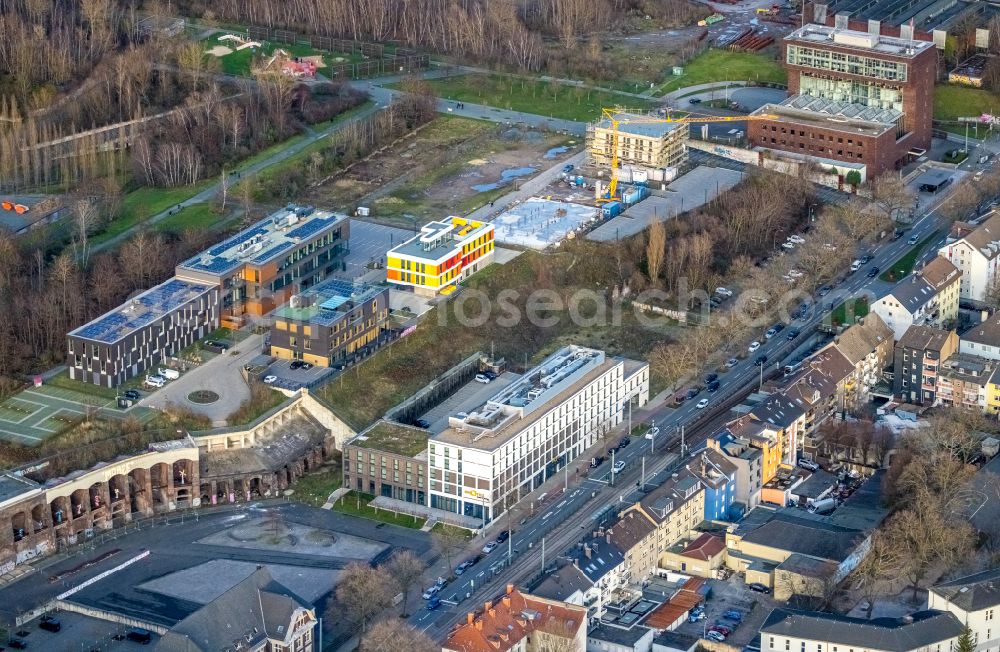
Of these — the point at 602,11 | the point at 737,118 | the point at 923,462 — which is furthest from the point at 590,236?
the point at 602,11

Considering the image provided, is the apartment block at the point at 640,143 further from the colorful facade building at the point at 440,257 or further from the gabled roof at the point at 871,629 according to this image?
the gabled roof at the point at 871,629

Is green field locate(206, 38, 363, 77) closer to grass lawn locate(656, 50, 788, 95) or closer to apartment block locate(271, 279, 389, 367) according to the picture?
grass lawn locate(656, 50, 788, 95)

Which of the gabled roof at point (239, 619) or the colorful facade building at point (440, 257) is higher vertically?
the colorful facade building at point (440, 257)

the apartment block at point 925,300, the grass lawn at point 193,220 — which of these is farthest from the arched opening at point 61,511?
the apartment block at point 925,300

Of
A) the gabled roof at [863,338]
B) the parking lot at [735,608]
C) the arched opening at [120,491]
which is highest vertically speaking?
the gabled roof at [863,338]

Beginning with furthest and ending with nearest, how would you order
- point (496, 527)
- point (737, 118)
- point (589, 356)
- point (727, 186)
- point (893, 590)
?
point (737, 118) < point (727, 186) < point (589, 356) < point (496, 527) < point (893, 590)

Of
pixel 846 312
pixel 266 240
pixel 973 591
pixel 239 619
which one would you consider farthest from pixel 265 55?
pixel 973 591

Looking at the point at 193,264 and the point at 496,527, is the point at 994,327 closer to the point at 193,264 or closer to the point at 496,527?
the point at 496,527
